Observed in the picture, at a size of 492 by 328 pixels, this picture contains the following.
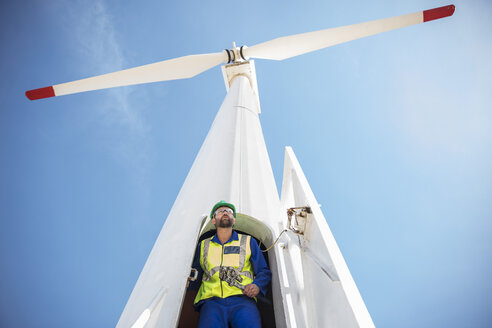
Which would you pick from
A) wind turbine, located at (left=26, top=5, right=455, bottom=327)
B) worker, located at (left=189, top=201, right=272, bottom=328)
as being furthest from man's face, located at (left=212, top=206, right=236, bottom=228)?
wind turbine, located at (left=26, top=5, right=455, bottom=327)

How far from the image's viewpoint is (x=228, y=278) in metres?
2.93

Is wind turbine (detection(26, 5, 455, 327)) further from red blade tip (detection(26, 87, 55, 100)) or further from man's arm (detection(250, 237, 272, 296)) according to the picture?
man's arm (detection(250, 237, 272, 296))

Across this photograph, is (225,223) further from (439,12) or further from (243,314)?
(439,12)

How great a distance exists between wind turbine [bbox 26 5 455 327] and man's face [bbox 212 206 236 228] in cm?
20

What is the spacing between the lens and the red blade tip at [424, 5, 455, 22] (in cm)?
720

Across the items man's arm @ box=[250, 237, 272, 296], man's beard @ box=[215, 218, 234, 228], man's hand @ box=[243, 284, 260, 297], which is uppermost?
man's beard @ box=[215, 218, 234, 228]

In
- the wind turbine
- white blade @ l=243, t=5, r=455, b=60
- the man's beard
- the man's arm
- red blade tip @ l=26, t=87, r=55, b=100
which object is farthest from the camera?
red blade tip @ l=26, t=87, r=55, b=100

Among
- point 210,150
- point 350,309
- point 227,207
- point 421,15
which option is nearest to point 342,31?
point 421,15

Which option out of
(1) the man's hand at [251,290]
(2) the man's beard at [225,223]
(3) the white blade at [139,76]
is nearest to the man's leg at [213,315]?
(1) the man's hand at [251,290]

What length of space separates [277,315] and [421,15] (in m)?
9.21

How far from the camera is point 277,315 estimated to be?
2812mm

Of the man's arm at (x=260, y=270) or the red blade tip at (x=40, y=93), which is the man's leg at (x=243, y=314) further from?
the red blade tip at (x=40, y=93)

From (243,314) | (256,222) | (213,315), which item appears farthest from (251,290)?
(256,222)

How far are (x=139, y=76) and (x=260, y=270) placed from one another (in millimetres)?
8274
